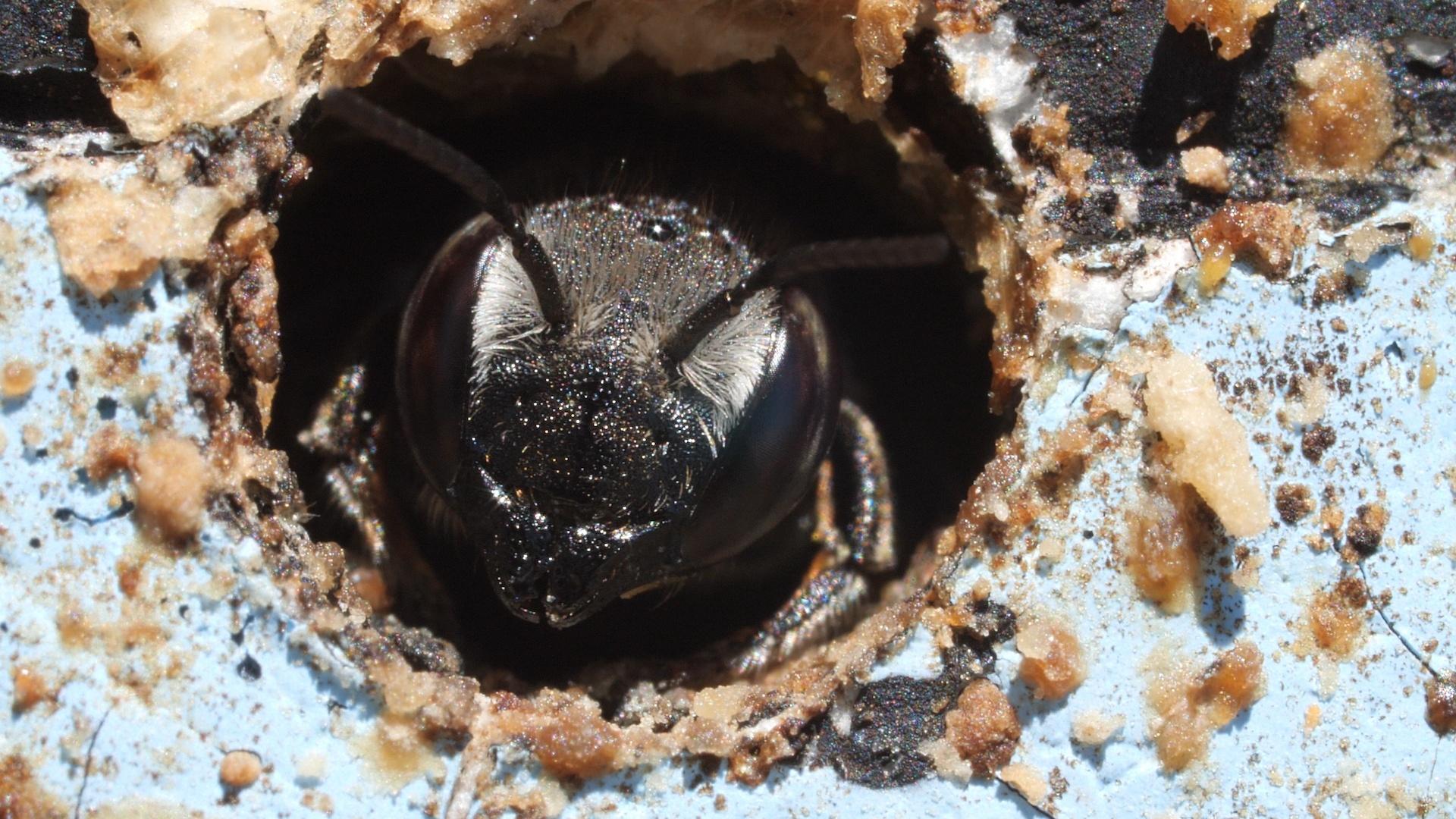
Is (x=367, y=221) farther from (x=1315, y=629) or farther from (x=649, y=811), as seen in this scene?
(x=1315, y=629)

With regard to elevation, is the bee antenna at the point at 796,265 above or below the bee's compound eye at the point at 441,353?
above

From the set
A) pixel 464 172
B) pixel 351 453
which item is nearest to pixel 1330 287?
pixel 464 172

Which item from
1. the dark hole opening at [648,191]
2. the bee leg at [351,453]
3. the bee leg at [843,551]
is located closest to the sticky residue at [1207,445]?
the dark hole opening at [648,191]

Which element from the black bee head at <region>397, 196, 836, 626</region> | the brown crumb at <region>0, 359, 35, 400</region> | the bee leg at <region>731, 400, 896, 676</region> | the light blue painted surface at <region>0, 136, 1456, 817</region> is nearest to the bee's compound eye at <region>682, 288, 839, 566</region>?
the black bee head at <region>397, 196, 836, 626</region>

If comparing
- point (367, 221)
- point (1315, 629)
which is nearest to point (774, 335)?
point (1315, 629)

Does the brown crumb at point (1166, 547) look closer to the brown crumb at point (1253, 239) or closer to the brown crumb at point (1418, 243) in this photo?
the brown crumb at point (1253, 239)

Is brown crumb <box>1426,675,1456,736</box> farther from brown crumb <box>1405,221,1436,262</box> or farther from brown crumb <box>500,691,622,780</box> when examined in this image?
brown crumb <box>500,691,622,780</box>
